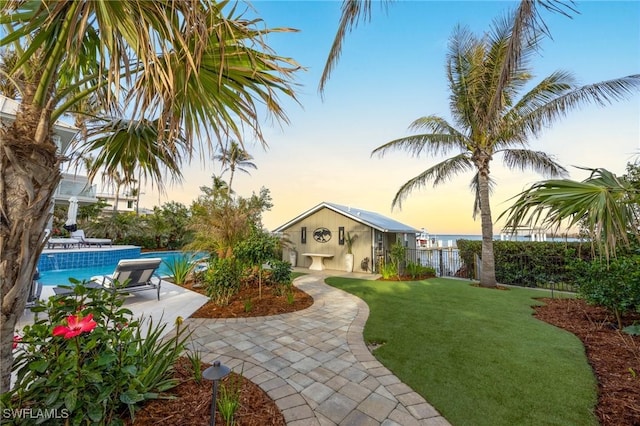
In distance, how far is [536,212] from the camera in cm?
316

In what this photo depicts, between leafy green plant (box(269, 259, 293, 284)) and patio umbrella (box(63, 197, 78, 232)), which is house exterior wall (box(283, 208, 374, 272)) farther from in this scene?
patio umbrella (box(63, 197, 78, 232))

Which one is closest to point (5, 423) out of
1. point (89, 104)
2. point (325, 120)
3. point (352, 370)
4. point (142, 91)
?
point (142, 91)

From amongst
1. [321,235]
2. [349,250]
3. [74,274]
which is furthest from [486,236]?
[74,274]

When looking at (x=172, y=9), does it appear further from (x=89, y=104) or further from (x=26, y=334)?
(x=26, y=334)

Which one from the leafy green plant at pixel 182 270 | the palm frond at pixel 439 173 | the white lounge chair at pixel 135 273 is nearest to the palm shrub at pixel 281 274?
the white lounge chair at pixel 135 273

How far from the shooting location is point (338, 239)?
1483 cm

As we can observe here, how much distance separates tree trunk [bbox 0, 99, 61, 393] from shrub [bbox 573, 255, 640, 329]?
7.04m

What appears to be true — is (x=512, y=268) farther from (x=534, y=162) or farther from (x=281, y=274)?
(x=281, y=274)

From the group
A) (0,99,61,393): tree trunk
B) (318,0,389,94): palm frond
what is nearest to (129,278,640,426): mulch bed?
(0,99,61,393): tree trunk

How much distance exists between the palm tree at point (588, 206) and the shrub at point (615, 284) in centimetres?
202

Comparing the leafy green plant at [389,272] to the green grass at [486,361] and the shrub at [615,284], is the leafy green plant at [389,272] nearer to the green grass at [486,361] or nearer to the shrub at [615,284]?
the green grass at [486,361]

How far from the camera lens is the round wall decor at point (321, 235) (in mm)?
15203

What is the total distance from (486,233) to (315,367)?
901 cm

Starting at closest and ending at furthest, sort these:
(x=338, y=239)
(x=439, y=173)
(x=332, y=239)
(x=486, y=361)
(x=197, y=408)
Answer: (x=197, y=408) → (x=486, y=361) → (x=439, y=173) → (x=338, y=239) → (x=332, y=239)
